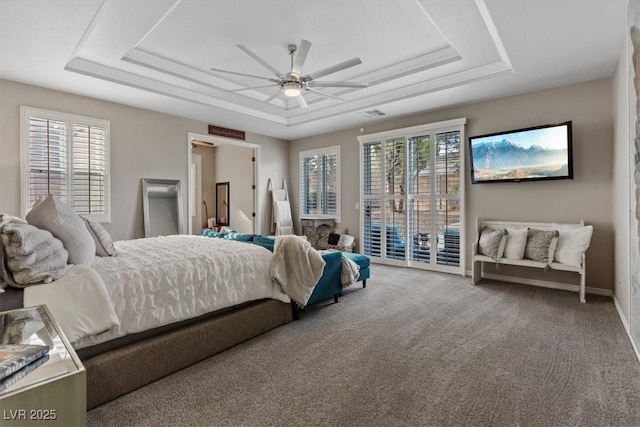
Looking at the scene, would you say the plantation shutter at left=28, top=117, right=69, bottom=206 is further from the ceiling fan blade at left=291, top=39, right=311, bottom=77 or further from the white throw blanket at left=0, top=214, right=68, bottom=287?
the ceiling fan blade at left=291, top=39, right=311, bottom=77

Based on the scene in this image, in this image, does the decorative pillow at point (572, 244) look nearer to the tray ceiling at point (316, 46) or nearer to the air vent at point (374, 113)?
the tray ceiling at point (316, 46)

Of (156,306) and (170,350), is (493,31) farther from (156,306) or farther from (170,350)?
(170,350)

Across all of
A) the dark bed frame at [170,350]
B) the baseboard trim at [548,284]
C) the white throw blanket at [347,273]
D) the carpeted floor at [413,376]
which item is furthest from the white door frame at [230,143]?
the baseboard trim at [548,284]

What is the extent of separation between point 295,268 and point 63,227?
1800mm

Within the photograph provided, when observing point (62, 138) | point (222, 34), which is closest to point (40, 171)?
point (62, 138)

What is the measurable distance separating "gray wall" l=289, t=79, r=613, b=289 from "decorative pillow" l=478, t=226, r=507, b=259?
Answer: 0.46 m

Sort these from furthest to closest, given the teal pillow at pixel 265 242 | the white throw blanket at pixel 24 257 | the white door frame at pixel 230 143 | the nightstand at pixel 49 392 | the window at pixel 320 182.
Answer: the window at pixel 320 182
the white door frame at pixel 230 143
the teal pillow at pixel 265 242
the white throw blanket at pixel 24 257
the nightstand at pixel 49 392

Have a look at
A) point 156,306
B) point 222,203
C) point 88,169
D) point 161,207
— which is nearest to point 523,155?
point 156,306

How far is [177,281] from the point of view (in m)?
2.33

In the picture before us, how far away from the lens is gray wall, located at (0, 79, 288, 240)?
3900mm

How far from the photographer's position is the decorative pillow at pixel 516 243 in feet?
13.9

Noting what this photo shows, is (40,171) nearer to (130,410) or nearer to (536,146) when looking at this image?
(130,410)

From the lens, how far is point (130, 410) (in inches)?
71.4

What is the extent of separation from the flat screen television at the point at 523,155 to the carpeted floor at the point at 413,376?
69.8 inches
